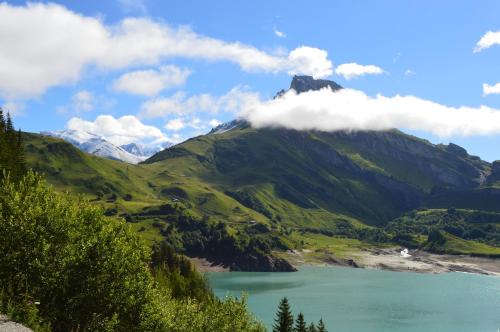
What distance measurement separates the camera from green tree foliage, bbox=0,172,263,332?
145 feet

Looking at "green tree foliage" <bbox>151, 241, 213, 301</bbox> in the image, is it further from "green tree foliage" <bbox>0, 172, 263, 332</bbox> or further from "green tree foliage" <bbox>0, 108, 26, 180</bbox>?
"green tree foliage" <bbox>0, 172, 263, 332</bbox>

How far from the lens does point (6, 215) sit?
150 ft

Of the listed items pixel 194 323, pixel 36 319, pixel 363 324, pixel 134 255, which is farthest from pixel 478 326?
pixel 36 319

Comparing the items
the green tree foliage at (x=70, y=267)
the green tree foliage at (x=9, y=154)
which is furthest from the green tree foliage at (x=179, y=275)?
the green tree foliage at (x=70, y=267)

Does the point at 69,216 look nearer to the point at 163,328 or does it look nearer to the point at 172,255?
the point at 163,328

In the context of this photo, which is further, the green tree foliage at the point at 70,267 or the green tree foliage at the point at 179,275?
the green tree foliage at the point at 179,275

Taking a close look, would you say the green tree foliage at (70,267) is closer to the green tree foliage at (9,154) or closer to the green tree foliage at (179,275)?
the green tree foliage at (9,154)

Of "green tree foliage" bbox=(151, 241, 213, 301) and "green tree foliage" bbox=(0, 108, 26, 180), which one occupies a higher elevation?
"green tree foliage" bbox=(0, 108, 26, 180)

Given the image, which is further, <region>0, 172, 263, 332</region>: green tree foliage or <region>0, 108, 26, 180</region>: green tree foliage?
<region>0, 108, 26, 180</region>: green tree foliage


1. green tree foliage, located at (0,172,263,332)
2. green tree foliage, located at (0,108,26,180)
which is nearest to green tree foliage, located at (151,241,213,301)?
green tree foliage, located at (0,108,26,180)

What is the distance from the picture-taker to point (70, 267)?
46938 mm

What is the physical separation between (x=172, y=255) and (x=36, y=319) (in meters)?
155

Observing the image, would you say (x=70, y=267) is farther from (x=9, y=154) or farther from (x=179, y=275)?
(x=179, y=275)

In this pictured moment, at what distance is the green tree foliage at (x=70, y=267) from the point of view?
44.3m
